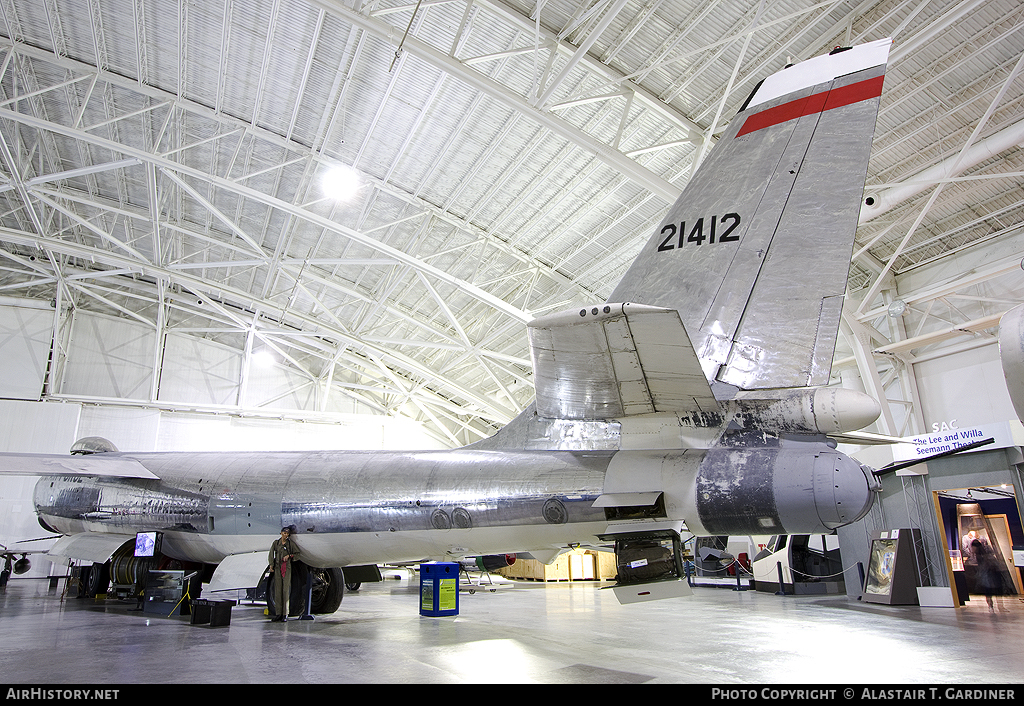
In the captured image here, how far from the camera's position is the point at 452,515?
7.43m

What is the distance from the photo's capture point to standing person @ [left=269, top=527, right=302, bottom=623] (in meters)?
8.99

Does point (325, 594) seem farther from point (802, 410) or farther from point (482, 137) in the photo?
point (482, 137)

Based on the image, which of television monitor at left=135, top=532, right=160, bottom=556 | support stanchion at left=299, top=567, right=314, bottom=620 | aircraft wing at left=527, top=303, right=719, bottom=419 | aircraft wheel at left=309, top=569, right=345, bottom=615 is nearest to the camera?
aircraft wing at left=527, top=303, right=719, bottom=419

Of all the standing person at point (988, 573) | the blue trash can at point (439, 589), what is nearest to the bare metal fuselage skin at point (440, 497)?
the blue trash can at point (439, 589)

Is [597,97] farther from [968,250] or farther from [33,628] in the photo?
[33,628]

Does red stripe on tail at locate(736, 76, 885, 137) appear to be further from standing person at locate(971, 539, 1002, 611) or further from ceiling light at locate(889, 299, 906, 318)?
standing person at locate(971, 539, 1002, 611)

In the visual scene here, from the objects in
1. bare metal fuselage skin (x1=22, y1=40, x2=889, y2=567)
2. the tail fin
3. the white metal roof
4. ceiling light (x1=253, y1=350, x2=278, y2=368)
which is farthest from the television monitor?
ceiling light (x1=253, y1=350, x2=278, y2=368)

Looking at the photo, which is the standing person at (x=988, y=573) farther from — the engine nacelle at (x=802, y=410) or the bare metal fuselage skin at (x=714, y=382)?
the bare metal fuselage skin at (x=714, y=382)

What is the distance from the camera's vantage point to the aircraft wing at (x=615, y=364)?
4.43 m

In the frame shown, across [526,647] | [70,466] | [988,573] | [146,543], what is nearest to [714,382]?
[526,647]

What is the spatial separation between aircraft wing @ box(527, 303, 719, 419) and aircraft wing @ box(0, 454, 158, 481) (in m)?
8.23

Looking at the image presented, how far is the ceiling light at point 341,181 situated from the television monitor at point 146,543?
13.2 meters

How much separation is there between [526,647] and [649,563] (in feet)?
8.73

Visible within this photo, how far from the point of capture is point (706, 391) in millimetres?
5516
